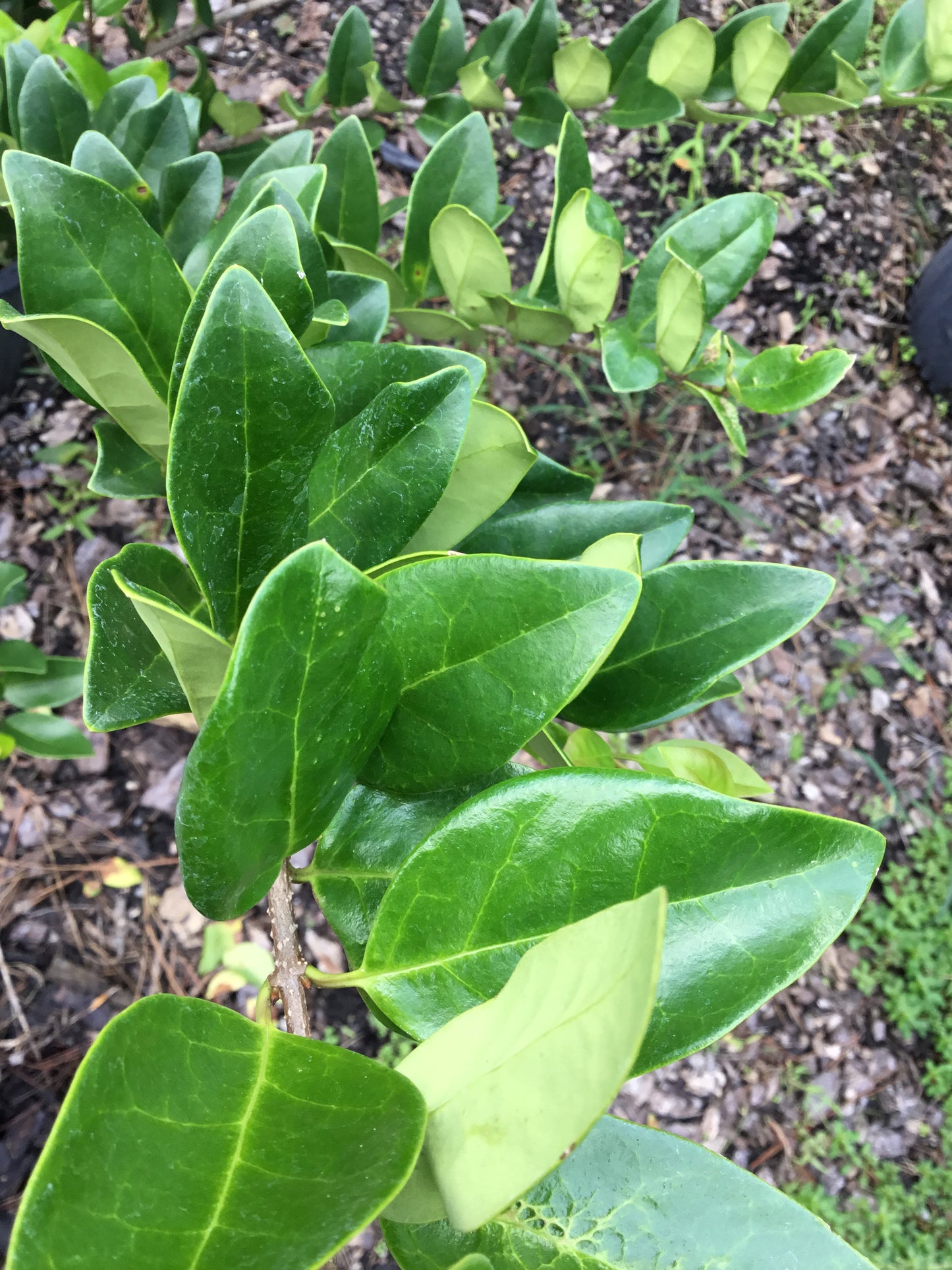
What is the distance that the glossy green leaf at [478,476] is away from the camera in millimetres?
643

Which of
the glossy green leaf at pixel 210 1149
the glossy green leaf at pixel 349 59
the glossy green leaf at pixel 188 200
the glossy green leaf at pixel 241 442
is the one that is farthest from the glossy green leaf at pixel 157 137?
the glossy green leaf at pixel 210 1149

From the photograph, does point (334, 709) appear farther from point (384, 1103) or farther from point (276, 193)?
point (276, 193)

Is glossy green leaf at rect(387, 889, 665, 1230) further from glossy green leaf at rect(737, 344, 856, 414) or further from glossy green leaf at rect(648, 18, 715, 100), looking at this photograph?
glossy green leaf at rect(648, 18, 715, 100)

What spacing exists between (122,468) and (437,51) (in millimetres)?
871

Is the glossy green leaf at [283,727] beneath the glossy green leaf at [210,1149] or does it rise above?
above

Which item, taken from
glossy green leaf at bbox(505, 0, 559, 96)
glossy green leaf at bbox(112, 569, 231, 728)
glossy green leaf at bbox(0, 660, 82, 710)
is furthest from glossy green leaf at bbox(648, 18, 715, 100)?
glossy green leaf at bbox(0, 660, 82, 710)

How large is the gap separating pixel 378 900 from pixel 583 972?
0.26 metres

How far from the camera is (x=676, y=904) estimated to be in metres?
0.47

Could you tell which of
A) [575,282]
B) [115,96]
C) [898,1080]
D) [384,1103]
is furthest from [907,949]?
[115,96]

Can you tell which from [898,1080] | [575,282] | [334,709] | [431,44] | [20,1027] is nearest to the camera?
[334,709]

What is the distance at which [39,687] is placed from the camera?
1.28 metres

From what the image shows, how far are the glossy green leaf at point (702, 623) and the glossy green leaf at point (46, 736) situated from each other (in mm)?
917

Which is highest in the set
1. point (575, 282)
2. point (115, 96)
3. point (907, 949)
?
point (115, 96)

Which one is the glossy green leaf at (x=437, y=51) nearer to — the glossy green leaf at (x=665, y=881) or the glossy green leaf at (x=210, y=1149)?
the glossy green leaf at (x=665, y=881)
